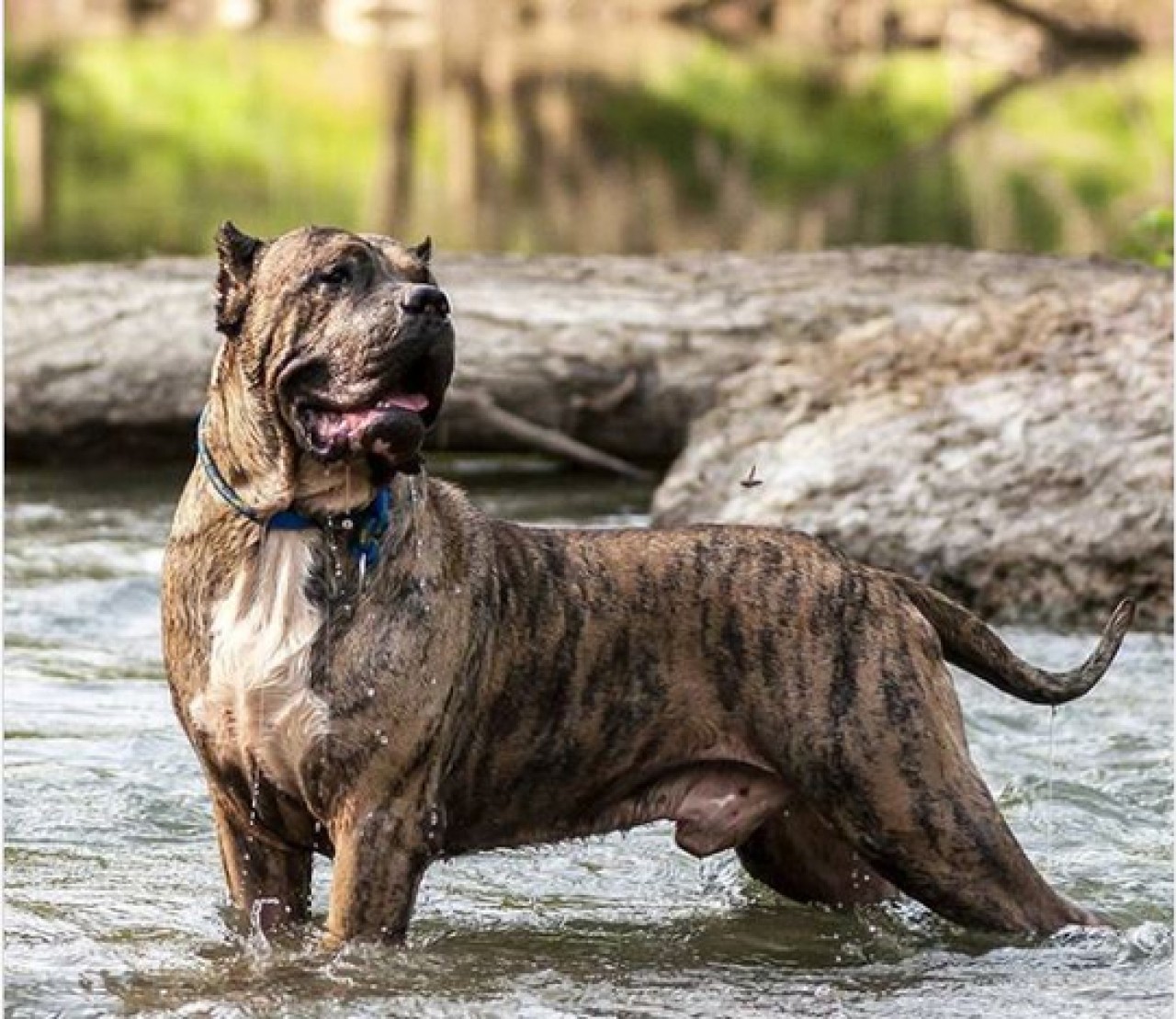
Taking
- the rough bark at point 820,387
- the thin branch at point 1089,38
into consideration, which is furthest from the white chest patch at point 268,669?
the thin branch at point 1089,38

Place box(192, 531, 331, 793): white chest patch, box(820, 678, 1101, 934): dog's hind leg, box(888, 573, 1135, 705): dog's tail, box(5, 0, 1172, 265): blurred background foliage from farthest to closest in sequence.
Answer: box(5, 0, 1172, 265): blurred background foliage
box(888, 573, 1135, 705): dog's tail
box(820, 678, 1101, 934): dog's hind leg
box(192, 531, 331, 793): white chest patch

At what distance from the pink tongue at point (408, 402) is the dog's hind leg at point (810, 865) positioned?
157 centimetres

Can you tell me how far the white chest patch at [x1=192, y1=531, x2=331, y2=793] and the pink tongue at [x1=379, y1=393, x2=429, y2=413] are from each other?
14.5 inches

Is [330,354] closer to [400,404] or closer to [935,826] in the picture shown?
[400,404]

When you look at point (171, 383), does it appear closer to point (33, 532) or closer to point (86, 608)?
point (33, 532)

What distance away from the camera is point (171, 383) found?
12.2 m

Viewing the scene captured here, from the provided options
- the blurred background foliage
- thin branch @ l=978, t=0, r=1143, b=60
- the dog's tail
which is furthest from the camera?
thin branch @ l=978, t=0, r=1143, b=60

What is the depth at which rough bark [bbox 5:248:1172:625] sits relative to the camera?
10.1 metres

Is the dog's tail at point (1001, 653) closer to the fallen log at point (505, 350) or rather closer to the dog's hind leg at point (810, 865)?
the dog's hind leg at point (810, 865)

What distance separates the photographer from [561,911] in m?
7.05

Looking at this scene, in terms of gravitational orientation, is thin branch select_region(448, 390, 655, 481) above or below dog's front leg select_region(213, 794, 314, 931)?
below

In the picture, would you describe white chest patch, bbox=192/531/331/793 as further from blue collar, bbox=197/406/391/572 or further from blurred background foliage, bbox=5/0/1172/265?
blurred background foliage, bbox=5/0/1172/265

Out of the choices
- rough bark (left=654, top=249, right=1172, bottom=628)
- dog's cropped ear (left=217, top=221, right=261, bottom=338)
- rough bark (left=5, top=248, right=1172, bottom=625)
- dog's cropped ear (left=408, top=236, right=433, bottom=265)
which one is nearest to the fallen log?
rough bark (left=5, top=248, right=1172, bottom=625)

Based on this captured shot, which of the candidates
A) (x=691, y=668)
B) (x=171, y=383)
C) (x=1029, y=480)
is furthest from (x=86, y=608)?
(x=691, y=668)
